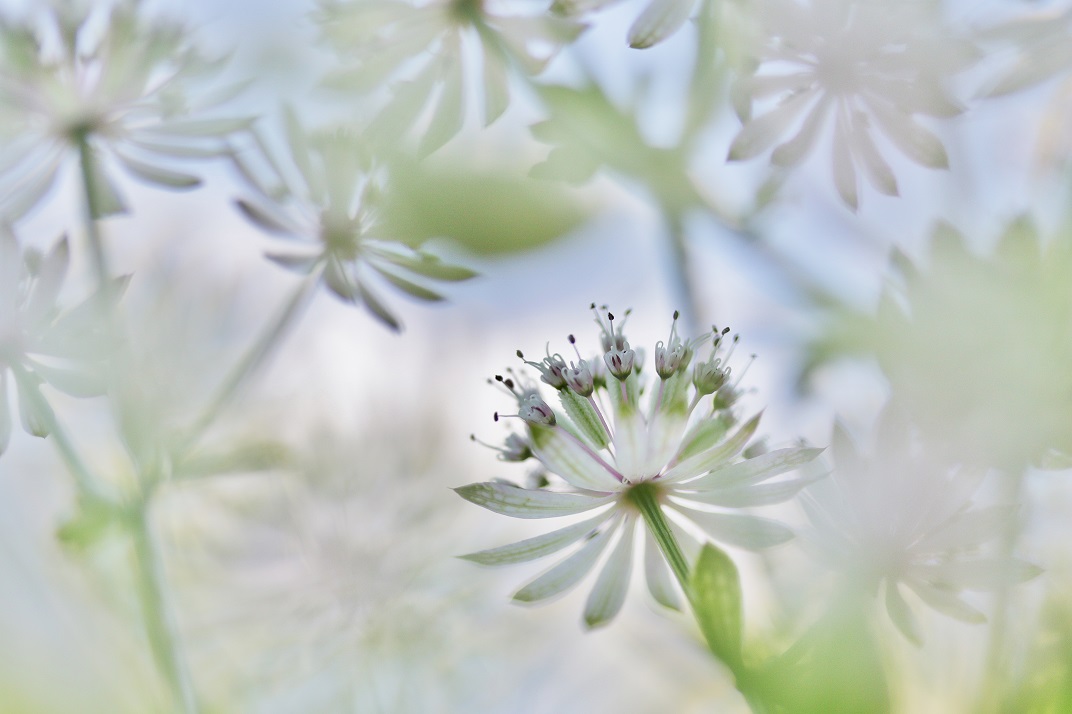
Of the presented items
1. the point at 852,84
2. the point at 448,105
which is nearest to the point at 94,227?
the point at 448,105

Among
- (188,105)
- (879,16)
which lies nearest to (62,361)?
(188,105)

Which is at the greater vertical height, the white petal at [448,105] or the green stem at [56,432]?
the white petal at [448,105]

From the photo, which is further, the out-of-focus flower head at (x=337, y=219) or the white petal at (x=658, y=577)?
the out-of-focus flower head at (x=337, y=219)

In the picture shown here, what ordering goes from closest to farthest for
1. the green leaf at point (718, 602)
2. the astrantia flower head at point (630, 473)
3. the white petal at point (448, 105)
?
the green leaf at point (718, 602) → the astrantia flower head at point (630, 473) → the white petal at point (448, 105)

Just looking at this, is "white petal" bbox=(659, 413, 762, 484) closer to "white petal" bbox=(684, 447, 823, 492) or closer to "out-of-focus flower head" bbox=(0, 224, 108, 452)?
"white petal" bbox=(684, 447, 823, 492)


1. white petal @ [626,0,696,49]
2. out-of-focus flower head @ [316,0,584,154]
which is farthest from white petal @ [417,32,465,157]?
white petal @ [626,0,696,49]

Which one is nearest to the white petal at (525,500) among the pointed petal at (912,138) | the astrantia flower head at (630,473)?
the astrantia flower head at (630,473)

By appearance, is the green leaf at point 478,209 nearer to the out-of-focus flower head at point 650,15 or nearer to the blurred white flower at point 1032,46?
the out-of-focus flower head at point 650,15

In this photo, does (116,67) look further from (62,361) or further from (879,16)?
(879,16)
